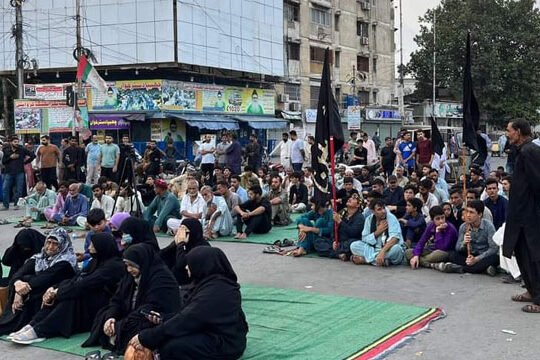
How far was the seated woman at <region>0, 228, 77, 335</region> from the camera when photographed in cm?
670

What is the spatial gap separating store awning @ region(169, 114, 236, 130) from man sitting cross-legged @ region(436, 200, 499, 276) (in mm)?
25372

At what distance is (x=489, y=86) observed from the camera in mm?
47531

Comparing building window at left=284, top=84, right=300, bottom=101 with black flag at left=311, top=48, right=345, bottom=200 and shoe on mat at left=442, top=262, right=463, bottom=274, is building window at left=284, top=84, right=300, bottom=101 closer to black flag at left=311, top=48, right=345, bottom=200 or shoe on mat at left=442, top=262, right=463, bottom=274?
black flag at left=311, top=48, right=345, bottom=200

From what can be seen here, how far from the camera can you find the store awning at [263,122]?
38.2 m

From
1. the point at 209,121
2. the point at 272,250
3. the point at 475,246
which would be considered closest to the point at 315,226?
the point at 272,250

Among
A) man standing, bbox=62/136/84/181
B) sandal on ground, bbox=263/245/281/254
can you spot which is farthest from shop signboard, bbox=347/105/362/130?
sandal on ground, bbox=263/245/281/254

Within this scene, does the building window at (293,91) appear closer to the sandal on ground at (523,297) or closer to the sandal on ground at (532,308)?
the sandal on ground at (523,297)

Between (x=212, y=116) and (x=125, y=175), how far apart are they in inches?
843

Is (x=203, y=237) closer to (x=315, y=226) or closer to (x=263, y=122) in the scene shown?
(x=315, y=226)

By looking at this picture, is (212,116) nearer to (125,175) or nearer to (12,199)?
(12,199)

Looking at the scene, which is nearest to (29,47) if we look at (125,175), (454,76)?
(125,175)

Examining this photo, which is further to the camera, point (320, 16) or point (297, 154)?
point (320, 16)

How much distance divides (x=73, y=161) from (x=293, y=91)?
2746cm

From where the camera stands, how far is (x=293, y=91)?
44.4 metres
